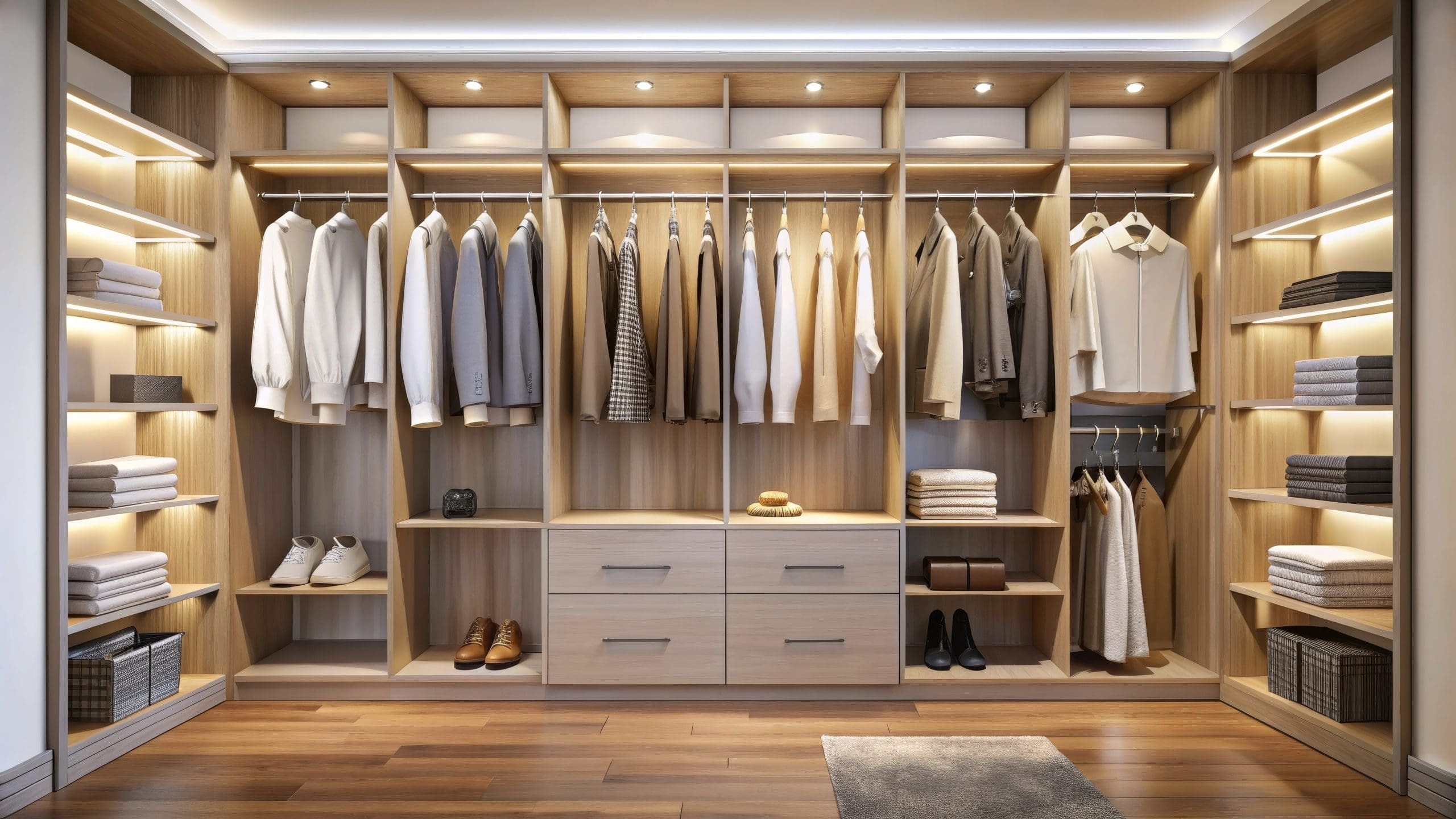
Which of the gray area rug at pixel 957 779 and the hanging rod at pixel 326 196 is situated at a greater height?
the hanging rod at pixel 326 196

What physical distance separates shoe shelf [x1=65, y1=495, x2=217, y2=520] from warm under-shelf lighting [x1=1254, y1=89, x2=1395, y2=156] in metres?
4.17

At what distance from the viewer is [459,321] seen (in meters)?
3.30

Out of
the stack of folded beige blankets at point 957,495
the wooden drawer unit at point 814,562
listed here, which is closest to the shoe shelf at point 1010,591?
the wooden drawer unit at point 814,562

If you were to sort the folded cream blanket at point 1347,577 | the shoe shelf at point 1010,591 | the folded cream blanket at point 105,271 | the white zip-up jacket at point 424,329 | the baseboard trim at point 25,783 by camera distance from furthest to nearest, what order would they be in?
the shoe shelf at point 1010,591
the white zip-up jacket at point 424,329
the folded cream blanket at point 1347,577
the folded cream blanket at point 105,271
the baseboard trim at point 25,783

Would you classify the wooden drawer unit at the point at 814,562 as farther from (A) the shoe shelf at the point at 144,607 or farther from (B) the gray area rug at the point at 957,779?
(A) the shoe shelf at the point at 144,607

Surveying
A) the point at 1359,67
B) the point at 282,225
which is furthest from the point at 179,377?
the point at 1359,67

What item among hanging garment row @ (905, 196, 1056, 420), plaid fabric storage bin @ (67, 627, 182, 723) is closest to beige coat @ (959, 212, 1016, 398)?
hanging garment row @ (905, 196, 1056, 420)

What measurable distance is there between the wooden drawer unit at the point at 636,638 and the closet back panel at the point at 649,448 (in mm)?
566

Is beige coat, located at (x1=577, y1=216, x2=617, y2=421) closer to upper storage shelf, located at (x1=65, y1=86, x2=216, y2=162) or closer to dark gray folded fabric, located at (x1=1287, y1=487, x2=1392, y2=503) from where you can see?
upper storage shelf, located at (x1=65, y1=86, x2=216, y2=162)

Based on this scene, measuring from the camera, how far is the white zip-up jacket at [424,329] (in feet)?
10.7

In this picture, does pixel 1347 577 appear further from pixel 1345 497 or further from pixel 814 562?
pixel 814 562

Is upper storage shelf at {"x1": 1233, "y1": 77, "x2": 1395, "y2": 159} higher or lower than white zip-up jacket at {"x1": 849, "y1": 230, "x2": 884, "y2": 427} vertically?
higher

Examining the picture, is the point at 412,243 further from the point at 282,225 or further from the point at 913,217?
the point at 913,217

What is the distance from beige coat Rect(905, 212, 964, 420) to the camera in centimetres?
331
